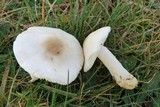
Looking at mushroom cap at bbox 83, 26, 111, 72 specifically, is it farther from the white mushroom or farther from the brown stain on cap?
the brown stain on cap

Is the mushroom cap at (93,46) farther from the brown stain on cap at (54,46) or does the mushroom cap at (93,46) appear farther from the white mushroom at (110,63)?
the brown stain on cap at (54,46)

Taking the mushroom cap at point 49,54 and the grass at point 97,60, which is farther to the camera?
the grass at point 97,60

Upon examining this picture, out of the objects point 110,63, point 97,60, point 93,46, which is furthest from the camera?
point 97,60

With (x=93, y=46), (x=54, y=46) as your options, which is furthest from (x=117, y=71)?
(x=54, y=46)

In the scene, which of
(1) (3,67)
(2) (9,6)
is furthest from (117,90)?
(2) (9,6)

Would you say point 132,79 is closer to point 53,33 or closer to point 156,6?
point 53,33

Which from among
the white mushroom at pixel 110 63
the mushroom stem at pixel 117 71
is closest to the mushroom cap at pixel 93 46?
the white mushroom at pixel 110 63

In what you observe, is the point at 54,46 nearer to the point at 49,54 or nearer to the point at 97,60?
the point at 49,54
